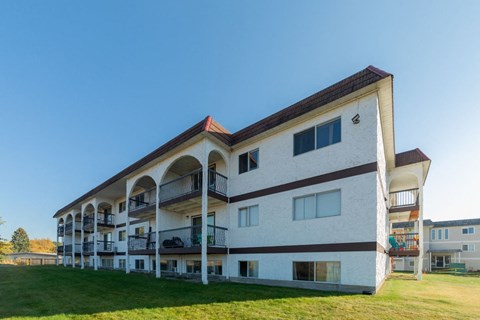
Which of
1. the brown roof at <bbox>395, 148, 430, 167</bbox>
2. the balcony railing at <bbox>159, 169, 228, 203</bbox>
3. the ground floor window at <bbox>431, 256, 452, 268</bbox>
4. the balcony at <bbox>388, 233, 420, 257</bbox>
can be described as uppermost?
the brown roof at <bbox>395, 148, 430, 167</bbox>

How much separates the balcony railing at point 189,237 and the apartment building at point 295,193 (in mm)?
67

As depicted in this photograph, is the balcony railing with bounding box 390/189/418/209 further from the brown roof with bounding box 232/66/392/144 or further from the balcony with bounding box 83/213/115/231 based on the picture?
the balcony with bounding box 83/213/115/231

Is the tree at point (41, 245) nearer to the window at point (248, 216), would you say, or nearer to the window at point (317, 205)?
the window at point (248, 216)

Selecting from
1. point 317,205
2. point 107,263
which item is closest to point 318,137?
point 317,205

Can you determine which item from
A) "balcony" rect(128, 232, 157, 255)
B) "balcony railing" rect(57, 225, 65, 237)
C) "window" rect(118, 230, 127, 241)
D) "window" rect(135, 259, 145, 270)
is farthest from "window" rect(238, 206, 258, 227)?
"balcony railing" rect(57, 225, 65, 237)

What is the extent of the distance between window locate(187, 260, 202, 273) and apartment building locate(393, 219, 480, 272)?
97.8ft

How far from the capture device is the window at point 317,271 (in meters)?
11.0

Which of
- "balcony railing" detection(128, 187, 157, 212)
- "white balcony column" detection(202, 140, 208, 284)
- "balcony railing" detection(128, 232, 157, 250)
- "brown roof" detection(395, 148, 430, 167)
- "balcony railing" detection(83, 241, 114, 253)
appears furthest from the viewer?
"balcony railing" detection(83, 241, 114, 253)

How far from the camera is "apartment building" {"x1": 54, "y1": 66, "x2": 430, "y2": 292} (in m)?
10.6

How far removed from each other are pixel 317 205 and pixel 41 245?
124863 mm

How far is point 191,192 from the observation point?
1564 centimetres

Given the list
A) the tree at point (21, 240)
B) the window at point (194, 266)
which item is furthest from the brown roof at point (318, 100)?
the tree at point (21, 240)

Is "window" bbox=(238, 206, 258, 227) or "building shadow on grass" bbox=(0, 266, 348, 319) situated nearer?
"building shadow on grass" bbox=(0, 266, 348, 319)

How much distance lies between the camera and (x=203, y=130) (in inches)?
558
